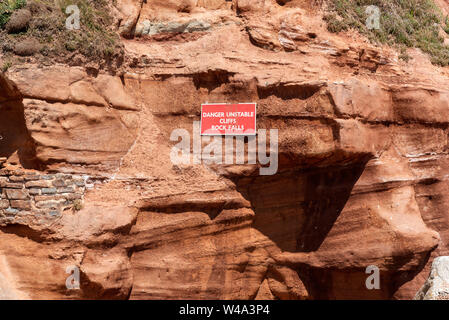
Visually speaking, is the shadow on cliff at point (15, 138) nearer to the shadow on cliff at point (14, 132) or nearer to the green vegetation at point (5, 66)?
the shadow on cliff at point (14, 132)

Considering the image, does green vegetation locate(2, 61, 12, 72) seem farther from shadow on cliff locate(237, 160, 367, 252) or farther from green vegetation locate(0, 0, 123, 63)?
shadow on cliff locate(237, 160, 367, 252)

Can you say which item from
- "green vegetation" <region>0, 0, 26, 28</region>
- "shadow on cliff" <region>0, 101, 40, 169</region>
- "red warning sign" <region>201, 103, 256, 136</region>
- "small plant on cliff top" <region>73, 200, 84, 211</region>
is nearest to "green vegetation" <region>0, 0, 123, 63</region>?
"green vegetation" <region>0, 0, 26, 28</region>

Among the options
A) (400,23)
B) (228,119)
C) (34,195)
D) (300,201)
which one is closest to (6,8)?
(34,195)

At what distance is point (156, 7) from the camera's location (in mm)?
10969

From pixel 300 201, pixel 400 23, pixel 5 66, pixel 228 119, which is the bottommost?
pixel 300 201

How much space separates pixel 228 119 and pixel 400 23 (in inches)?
165

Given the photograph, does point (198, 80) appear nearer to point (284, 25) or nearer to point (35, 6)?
point (284, 25)

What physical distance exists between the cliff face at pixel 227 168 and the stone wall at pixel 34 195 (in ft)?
0.07

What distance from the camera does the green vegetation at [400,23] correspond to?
36.2ft

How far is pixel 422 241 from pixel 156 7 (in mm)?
6007

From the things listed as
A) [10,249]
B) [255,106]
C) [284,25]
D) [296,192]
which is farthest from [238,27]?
[10,249]

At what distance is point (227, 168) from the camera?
33.1 feet
